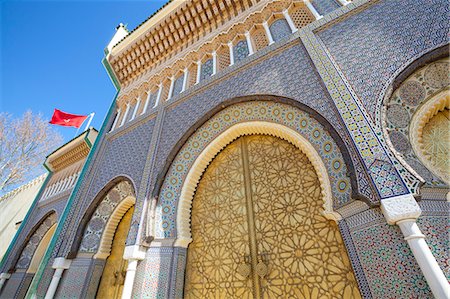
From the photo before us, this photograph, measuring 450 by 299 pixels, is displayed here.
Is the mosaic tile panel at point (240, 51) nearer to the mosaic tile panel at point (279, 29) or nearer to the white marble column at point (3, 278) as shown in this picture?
the mosaic tile panel at point (279, 29)

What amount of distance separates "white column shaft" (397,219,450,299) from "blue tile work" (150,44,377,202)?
0.69ft

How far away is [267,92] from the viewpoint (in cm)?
232

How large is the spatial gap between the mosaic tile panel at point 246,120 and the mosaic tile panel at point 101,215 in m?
0.81

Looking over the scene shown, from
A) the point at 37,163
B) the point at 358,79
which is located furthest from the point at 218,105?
the point at 37,163

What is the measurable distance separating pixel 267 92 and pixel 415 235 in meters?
1.64

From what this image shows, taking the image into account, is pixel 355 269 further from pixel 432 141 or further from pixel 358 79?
pixel 358 79

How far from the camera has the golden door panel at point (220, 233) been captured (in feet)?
6.37

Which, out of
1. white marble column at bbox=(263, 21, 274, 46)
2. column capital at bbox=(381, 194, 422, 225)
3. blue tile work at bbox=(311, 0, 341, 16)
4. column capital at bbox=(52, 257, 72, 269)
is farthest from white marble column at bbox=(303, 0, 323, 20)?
column capital at bbox=(52, 257, 72, 269)

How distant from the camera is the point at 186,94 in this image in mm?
3111

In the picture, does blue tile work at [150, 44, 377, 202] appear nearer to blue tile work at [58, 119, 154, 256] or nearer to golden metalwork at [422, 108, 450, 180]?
blue tile work at [58, 119, 154, 256]

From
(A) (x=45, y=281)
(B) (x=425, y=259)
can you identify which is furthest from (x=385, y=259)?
(A) (x=45, y=281)

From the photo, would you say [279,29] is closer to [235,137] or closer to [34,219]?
[235,137]

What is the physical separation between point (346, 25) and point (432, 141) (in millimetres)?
1355

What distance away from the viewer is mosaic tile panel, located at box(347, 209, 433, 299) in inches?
45.6
